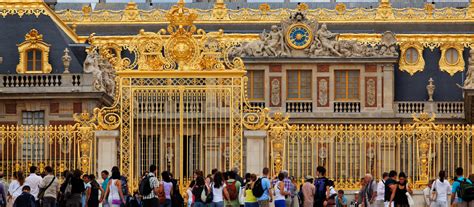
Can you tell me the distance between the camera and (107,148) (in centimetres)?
4428

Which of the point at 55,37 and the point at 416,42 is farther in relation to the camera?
the point at 416,42

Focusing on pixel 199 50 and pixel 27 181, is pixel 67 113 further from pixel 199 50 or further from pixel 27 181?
pixel 27 181

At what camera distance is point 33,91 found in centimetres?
5491

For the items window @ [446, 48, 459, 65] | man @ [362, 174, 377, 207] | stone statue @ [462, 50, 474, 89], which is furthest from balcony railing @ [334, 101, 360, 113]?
man @ [362, 174, 377, 207]

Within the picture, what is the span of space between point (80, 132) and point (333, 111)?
2306 centimetres

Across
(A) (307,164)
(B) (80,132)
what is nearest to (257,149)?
(B) (80,132)

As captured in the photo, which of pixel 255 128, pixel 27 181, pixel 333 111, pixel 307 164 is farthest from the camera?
pixel 333 111

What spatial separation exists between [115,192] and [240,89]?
5.78 metres

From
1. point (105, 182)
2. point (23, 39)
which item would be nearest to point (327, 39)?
point (23, 39)

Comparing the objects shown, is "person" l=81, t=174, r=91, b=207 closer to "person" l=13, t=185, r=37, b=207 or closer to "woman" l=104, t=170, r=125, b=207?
"woman" l=104, t=170, r=125, b=207

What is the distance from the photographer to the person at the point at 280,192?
40250mm

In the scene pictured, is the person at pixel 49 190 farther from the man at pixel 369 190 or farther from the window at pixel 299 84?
the window at pixel 299 84

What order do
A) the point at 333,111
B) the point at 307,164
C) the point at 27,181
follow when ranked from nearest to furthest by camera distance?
the point at 27,181 → the point at 307,164 → the point at 333,111

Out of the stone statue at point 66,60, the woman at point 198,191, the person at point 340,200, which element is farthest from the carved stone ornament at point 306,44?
the woman at point 198,191
